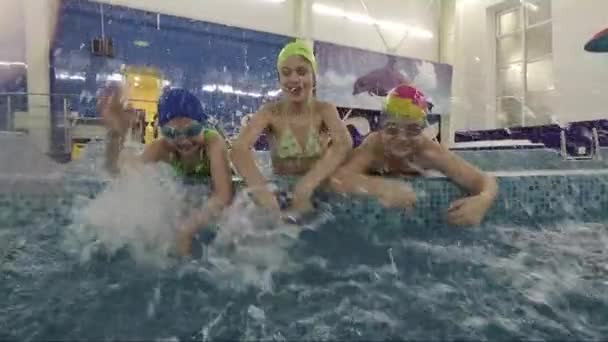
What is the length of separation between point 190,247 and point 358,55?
8.60m

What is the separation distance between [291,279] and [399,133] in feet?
4.38

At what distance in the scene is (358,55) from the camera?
1024 centimetres

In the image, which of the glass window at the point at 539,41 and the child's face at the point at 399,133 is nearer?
the child's face at the point at 399,133

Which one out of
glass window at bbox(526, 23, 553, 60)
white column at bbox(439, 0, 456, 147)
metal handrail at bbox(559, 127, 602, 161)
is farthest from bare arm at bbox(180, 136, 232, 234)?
white column at bbox(439, 0, 456, 147)

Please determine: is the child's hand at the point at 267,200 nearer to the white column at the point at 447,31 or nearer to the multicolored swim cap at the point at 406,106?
the multicolored swim cap at the point at 406,106

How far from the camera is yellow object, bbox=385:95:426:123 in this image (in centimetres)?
284

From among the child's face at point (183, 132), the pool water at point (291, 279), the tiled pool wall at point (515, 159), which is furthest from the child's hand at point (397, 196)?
the tiled pool wall at point (515, 159)

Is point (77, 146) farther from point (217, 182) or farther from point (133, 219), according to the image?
point (217, 182)

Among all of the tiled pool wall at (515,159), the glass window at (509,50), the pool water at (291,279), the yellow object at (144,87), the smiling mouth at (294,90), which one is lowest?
the pool water at (291,279)

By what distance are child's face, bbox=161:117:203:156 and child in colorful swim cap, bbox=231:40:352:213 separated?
244 mm

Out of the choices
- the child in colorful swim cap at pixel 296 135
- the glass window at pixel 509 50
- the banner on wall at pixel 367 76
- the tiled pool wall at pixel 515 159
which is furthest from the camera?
the glass window at pixel 509 50

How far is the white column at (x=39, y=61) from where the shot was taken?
280 inches

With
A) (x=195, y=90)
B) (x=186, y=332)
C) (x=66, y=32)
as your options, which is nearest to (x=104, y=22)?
(x=66, y=32)

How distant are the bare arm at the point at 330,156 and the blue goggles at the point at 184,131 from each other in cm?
63
